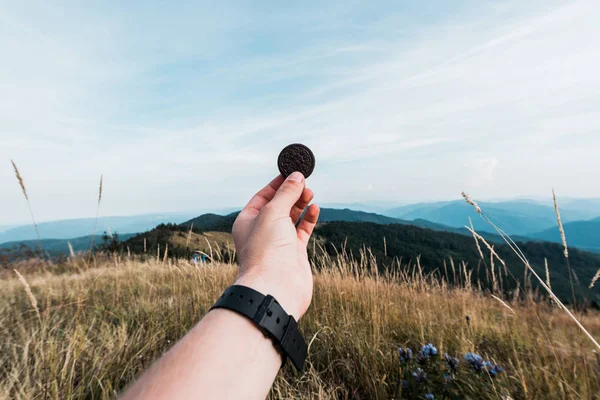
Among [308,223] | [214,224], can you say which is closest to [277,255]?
[308,223]

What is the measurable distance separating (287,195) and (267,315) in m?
0.77

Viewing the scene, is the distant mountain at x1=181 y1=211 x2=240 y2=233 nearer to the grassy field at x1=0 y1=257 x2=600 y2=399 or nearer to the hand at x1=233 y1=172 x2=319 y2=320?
the hand at x1=233 y1=172 x2=319 y2=320

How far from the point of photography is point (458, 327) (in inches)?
140

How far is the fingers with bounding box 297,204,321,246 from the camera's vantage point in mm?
2225

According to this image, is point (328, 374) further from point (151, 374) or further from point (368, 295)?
point (151, 374)

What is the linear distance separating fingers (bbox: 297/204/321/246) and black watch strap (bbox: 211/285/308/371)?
947mm

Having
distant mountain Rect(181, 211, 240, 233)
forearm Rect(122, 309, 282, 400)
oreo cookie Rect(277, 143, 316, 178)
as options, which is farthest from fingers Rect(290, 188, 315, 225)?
forearm Rect(122, 309, 282, 400)

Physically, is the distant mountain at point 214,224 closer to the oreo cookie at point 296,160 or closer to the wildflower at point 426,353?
the oreo cookie at point 296,160

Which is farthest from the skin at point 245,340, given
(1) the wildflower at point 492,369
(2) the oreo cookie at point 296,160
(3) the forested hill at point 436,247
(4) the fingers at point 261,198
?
(3) the forested hill at point 436,247

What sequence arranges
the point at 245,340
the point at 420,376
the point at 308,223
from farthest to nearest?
the point at 308,223 < the point at 420,376 < the point at 245,340

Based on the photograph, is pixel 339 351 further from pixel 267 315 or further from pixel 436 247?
pixel 436 247

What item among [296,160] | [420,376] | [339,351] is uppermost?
[296,160]

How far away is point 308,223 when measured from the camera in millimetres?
2332

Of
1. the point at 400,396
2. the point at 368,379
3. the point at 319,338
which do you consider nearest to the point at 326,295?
the point at 319,338
